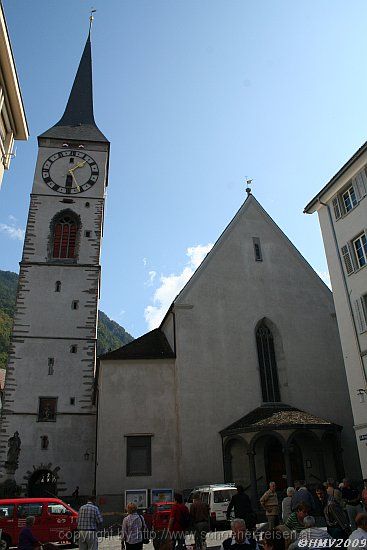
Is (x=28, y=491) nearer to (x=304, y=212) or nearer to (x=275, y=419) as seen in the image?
(x=275, y=419)

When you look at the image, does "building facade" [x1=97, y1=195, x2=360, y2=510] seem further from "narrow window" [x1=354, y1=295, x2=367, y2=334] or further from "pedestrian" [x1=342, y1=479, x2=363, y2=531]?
"pedestrian" [x1=342, y1=479, x2=363, y2=531]

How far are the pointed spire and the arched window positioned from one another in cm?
1875

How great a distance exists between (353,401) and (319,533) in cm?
1137

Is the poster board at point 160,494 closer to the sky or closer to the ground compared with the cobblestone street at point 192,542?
closer to the sky

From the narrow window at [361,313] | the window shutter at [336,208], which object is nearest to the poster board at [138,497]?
the narrow window at [361,313]

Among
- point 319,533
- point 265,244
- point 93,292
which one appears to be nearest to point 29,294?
point 93,292

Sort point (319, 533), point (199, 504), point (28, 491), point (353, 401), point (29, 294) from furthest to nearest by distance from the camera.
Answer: point (29, 294)
point (28, 491)
point (353, 401)
point (199, 504)
point (319, 533)

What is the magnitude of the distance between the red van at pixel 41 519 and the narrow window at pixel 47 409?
33.2 ft

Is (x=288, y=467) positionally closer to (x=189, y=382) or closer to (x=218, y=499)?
(x=218, y=499)

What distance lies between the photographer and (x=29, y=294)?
2661 cm

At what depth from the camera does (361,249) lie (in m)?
17.2

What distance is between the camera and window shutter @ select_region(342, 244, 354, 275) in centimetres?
1767

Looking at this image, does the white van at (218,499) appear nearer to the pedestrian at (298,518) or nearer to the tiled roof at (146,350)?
the pedestrian at (298,518)

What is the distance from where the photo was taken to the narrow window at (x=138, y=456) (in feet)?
67.3
